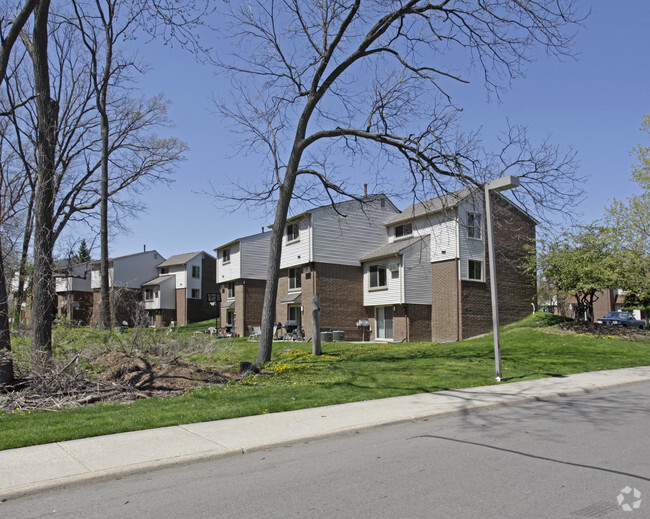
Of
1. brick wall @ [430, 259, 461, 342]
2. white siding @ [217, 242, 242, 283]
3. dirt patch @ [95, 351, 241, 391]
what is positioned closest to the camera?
dirt patch @ [95, 351, 241, 391]

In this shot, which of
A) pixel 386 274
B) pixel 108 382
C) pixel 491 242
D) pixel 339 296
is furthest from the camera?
pixel 339 296

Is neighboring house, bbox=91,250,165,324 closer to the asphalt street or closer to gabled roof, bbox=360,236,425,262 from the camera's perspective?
gabled roof, bbox=360,236,425,262

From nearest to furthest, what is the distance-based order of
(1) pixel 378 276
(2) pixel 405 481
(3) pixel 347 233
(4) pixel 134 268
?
(2) pixel 405 481, (1) pixel 378 276, (3) pixel 347 233, (4) pixel 134 268

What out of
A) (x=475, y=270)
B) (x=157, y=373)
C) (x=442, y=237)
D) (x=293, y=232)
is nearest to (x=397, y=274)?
(x=442, y=237)

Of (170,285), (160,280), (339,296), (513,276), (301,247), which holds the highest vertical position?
(301,247)

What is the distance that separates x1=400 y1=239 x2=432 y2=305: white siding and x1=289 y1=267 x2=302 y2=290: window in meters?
7.65

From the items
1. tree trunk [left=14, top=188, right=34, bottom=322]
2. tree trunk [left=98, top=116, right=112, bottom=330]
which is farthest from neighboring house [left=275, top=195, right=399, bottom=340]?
tree trunk [left=14, top=188, right=34, bottom=322]

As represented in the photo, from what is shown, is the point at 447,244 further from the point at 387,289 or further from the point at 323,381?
the point at 323,381

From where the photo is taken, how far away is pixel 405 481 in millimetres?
5195

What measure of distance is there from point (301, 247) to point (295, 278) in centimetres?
299

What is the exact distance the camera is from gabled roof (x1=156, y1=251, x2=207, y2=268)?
178 feet

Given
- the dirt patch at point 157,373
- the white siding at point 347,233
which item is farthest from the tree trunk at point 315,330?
the white siding at point 347,233

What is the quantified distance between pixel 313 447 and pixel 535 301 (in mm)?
28434

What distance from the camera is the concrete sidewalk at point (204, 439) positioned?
5477 millimetres
